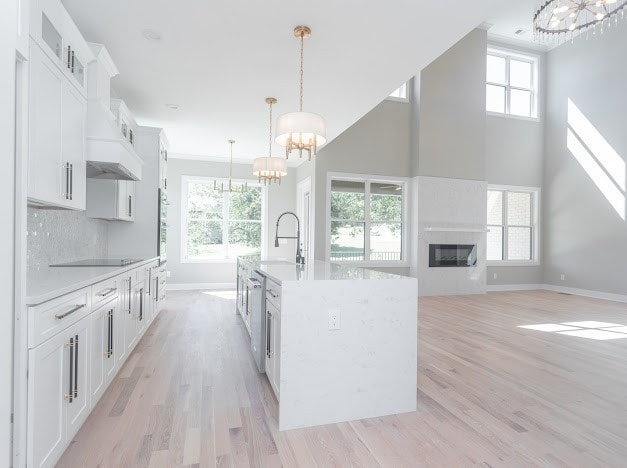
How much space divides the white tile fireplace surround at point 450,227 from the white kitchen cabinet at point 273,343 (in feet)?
16.9

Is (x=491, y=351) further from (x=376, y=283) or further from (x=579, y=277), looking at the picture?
(x=579, y=277)

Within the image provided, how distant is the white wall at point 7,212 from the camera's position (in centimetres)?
130

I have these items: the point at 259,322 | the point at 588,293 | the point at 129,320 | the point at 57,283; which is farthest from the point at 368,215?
the point at 57,283

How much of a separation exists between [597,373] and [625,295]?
16.2 feet

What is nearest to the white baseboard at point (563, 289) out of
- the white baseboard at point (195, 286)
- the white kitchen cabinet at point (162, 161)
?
the white baseboard at point (195, 286)

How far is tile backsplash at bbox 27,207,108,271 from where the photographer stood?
8.64 ft

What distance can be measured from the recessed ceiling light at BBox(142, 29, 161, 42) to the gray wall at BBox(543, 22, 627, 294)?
→ 809 centimetres

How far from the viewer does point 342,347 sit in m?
2.15

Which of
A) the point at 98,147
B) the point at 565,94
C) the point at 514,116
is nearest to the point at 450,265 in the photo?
the point at 514,116

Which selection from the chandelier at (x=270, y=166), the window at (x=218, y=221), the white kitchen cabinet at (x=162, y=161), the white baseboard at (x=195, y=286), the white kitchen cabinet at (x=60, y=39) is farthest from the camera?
the window at (x=218, y=221)

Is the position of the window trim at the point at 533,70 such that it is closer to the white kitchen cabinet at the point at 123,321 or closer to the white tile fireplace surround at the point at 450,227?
the white tile fireplace surround at the point at 450,227

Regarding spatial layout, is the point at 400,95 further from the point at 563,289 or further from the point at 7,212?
the point at 7,212

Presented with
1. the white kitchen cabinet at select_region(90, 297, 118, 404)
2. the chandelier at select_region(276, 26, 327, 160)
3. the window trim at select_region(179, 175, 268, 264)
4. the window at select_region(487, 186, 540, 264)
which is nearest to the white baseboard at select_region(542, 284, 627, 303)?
the window at select_region(487, 186, 540, 264)

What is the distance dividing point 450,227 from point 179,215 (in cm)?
574
